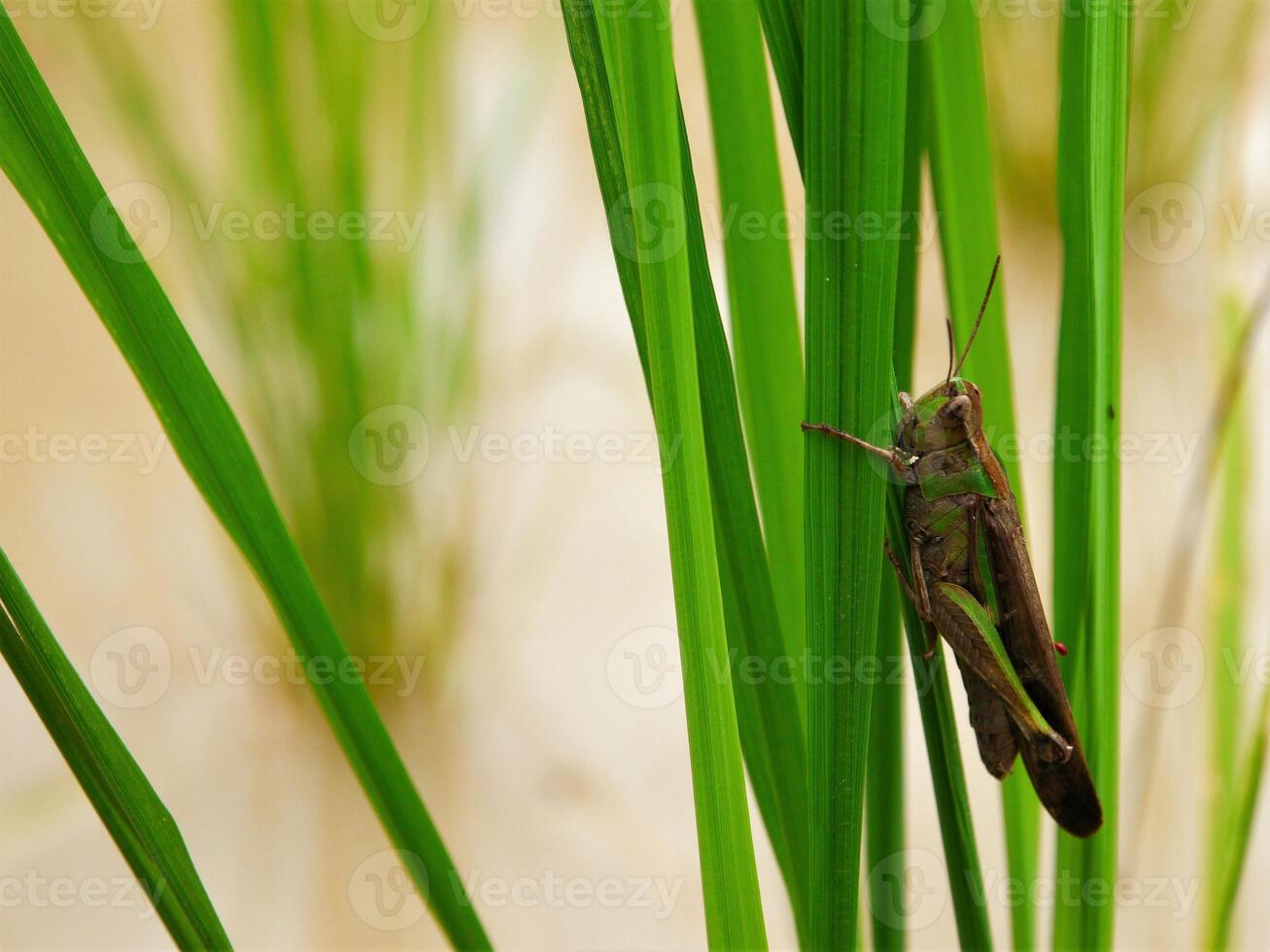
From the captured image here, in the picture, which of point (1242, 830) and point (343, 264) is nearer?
point (1242, 830)

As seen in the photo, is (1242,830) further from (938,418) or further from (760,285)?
(760,285)

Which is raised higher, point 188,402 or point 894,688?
point 188,402

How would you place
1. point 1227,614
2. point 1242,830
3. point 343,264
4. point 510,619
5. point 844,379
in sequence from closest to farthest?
point 844,379, point 1242,830, point 1227,614, point 343,264, point 510,619

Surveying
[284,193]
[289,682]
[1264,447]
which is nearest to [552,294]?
[284,193]

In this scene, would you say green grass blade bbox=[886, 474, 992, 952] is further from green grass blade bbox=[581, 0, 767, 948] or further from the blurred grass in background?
the blurred grass in background

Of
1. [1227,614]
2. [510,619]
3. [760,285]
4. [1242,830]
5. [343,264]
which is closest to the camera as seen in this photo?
[760,285]

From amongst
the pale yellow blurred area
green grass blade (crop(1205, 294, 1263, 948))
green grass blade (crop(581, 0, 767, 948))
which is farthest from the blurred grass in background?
green grass blade (crop(1205, 294, 1263, 948))

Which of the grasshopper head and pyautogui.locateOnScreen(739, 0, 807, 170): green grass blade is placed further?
the grasshopper head

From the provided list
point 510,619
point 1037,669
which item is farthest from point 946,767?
point 510,619
